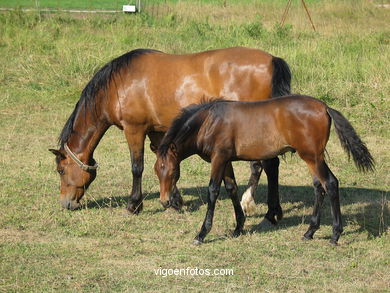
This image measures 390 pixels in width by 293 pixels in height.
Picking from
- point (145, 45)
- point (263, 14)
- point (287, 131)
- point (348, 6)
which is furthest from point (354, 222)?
point (348, 6)

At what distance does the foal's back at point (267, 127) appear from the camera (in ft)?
23.7

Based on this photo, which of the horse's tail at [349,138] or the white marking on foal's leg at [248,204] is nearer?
the horse's tail at [349,138]

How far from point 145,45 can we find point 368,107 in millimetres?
5669

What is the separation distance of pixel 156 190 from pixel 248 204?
1438 millimetres

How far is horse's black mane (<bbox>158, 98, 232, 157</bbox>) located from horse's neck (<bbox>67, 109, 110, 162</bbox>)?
5.49 ft

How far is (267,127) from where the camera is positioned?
24.4ft

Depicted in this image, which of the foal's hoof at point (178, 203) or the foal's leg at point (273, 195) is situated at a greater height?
the foal's leg at point (273, 195)

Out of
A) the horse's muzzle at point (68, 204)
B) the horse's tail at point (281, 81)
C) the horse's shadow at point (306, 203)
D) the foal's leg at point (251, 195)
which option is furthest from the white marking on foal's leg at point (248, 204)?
the horse's muzzle at point (68, 204)

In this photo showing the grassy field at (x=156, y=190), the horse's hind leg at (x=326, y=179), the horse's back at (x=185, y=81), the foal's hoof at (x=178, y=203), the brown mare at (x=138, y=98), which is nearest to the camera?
the grassy field at (x=156, y=190)

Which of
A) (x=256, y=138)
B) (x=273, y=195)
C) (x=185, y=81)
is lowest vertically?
(x=273, y=195)

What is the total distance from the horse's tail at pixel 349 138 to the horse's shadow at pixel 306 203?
81 centimetres

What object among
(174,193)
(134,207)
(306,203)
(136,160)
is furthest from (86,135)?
(306,203)

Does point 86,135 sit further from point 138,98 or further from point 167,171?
point 167,171

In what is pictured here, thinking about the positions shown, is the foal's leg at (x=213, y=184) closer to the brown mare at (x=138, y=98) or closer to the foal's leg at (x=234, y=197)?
the foal's leg at (x=234, y=197)
